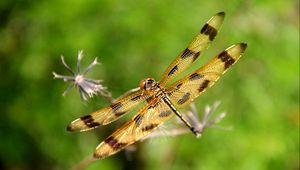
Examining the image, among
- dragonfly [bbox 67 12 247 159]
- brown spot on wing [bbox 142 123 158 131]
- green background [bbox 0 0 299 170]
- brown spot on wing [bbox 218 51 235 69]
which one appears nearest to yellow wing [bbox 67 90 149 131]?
dragonfly [bbox 67 12 247 159]

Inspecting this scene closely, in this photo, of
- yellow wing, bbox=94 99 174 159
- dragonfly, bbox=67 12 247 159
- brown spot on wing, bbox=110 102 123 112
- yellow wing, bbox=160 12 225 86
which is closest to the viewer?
yellow wing, bbox=94 99 174 159

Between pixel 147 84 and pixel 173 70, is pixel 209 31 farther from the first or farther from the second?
pixel 147 84

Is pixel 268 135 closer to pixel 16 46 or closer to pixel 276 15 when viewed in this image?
pixel 276 15

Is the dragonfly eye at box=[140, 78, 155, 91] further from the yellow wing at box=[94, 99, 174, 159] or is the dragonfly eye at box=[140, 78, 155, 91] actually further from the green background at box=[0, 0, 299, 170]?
the green background at box=[0, 0, 299, 170]

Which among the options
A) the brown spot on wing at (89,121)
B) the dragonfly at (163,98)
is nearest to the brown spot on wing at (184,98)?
the dragonfly at (163,98)

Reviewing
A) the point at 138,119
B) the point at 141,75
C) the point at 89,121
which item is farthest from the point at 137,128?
the point at 141,75

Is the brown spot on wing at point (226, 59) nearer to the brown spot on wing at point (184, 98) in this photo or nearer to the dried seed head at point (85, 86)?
the brown spot on wing at point (184, 98)

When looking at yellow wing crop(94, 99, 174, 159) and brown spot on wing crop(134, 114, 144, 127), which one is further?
brown spot on wing crop(134, 114, 144, 127)
